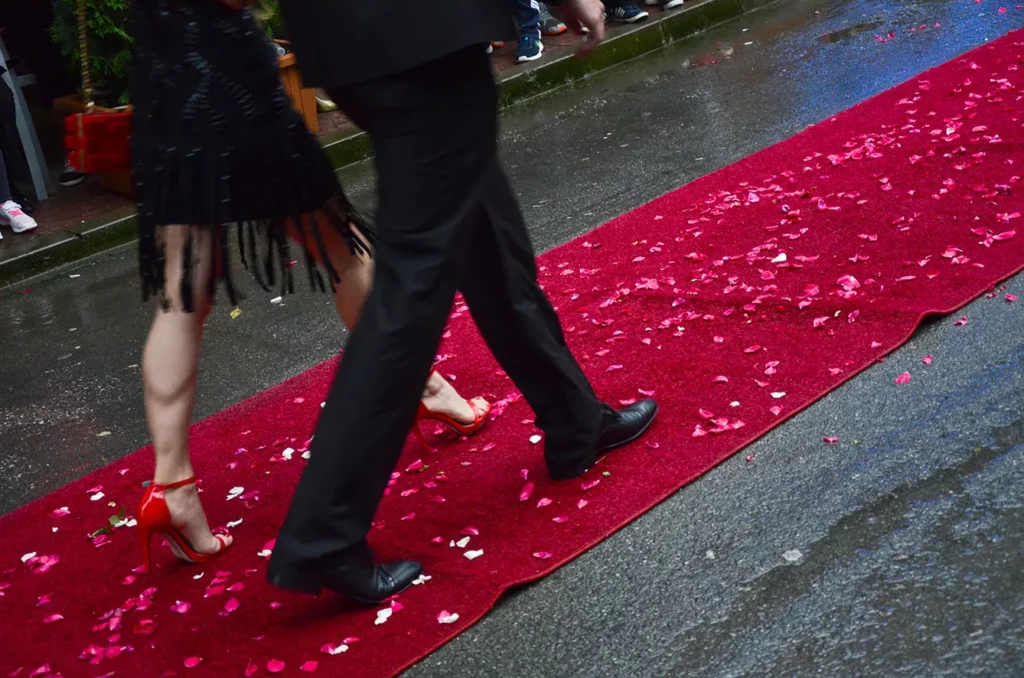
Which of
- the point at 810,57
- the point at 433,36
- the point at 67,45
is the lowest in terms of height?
the point at 810,57

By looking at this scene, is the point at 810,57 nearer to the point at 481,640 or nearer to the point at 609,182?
the point at 609,182

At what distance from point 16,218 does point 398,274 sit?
5.31 meters

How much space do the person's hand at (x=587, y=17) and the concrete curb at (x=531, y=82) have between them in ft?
12.1

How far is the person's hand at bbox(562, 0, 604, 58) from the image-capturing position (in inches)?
110

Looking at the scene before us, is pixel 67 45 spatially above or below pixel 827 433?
above

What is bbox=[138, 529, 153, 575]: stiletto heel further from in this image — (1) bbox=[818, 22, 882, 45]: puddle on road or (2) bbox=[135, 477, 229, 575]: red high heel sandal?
(1) bbox=[818, 22, 882, 45]: puddle on road

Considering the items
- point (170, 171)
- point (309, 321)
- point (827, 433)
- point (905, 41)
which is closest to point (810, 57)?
point (905, 41)

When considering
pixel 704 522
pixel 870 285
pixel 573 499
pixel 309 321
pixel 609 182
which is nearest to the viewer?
pixel 704 522

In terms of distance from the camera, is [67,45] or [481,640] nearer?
[481,640]

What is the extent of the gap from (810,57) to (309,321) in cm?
415

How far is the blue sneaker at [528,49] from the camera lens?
29.8 ft

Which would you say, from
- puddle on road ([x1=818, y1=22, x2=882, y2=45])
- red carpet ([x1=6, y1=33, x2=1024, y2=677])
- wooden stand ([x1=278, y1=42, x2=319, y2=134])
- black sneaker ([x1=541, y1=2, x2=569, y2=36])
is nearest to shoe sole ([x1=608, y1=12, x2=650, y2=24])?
black sneaker ([x1=541, y1=2, x2=569, y2=36])

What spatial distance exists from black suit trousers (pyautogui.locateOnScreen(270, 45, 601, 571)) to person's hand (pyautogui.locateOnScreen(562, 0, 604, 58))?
0.30 m

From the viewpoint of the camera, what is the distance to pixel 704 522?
2842 millimetres
